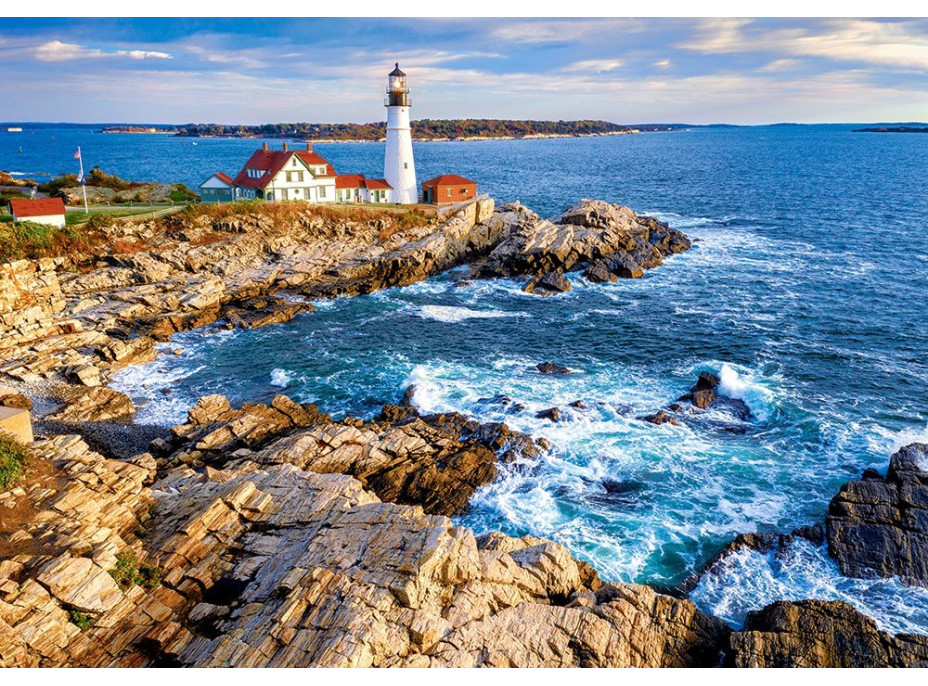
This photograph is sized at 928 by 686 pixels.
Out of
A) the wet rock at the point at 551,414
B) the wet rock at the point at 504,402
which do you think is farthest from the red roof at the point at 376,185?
the wet rock at the point at 551,414

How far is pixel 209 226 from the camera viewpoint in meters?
52.9

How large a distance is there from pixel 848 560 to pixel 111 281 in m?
45.0

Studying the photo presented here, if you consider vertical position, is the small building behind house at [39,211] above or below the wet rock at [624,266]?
above

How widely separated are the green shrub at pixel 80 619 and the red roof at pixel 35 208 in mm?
42503

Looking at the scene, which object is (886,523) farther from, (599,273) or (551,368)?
(599,273)

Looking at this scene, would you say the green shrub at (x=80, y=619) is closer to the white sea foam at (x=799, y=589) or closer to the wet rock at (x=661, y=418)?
the white sea foam at (x=799, y=589)

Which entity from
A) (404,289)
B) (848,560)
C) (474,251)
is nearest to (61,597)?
(848,560)

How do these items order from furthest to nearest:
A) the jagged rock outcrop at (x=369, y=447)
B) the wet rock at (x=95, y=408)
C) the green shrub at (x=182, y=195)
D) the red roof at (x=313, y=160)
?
the red roof at (x=313, y=160) < the green shrub at (x=182, y=195) < the wet rock at (x=95, y=408) < the jagged rock outcrop at (x=369, y=447)

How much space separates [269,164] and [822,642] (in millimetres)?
58856

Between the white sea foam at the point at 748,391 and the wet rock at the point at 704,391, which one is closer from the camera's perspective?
the white sea foam at the point at 748,391

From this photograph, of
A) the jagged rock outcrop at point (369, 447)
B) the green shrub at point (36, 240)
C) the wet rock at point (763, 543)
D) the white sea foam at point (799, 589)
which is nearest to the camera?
the white sea foam at point (799, 589)

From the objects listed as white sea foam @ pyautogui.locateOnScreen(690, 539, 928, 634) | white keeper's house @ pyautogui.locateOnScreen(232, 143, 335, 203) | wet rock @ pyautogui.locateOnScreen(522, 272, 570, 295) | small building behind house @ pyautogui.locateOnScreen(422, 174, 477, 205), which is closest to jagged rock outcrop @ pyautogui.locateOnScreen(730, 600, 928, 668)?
white sea foam @ pyautogui.locateOnScreen(690, 539, 928, 634)

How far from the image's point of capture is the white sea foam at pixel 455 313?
4396 cm

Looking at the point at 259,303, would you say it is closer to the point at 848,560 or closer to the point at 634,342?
the point at 634,342
